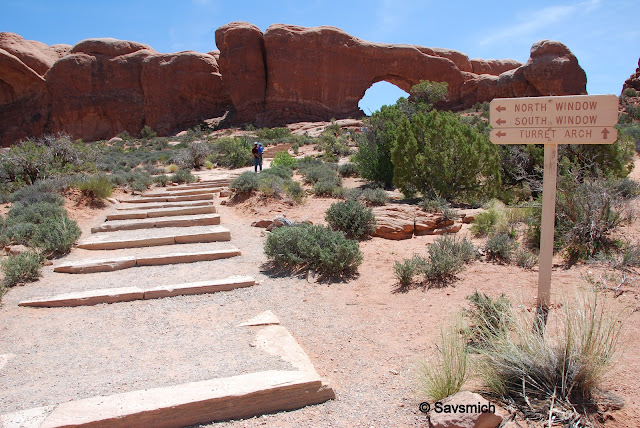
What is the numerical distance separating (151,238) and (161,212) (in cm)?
227

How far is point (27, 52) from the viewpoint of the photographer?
36750 millimetres

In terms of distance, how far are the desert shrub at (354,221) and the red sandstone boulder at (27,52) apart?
39610 millimetres

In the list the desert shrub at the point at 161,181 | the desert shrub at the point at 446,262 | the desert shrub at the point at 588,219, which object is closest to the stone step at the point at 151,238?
the desert shrub at the point at 446,262

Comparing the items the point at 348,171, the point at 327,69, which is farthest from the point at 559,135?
the point at 327,69

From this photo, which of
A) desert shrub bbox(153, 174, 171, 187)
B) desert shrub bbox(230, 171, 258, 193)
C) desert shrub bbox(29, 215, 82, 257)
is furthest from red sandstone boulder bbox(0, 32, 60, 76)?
desert shrub bbox(29, 215, 82, 257)

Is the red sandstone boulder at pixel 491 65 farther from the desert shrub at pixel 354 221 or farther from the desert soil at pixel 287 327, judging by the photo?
the desert soil at pixel 287 327

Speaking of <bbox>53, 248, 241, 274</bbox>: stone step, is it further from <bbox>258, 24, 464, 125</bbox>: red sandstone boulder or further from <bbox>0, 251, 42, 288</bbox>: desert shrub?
<bbox>258, 24, 464, 125</bbox>: red sandstone boulder

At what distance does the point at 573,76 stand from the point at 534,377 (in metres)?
35.3

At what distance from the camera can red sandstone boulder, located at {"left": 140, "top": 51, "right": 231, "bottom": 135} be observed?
3662 cm

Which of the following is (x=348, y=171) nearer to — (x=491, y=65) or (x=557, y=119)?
(x=557, y=119)

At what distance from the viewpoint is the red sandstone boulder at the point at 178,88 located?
36.6 meters

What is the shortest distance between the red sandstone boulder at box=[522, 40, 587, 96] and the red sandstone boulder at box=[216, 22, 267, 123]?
67.6 ft

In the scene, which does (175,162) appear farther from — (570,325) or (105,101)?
(105,101)

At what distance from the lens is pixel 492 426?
8.89 ft
